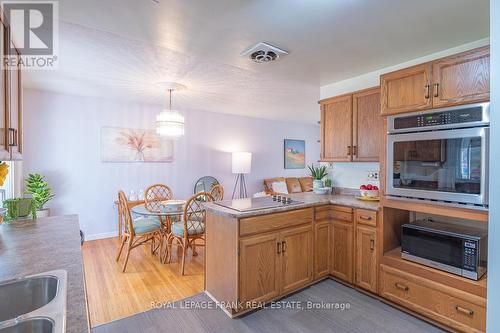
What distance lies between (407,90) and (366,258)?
159cm

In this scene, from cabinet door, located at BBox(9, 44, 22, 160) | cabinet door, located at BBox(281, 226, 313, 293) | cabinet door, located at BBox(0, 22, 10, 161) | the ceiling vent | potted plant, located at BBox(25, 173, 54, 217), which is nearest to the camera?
cabinet door, located at BBox(0, 22, 10, 161)

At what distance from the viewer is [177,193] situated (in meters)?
4.98

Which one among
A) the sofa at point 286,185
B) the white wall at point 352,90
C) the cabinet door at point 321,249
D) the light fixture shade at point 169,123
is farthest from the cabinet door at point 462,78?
the sofa at point 286,185

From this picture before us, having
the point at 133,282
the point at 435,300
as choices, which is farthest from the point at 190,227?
the point at 435,300

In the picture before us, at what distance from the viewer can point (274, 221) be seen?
2.24 metres

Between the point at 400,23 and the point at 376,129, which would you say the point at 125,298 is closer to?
the point at 376,129

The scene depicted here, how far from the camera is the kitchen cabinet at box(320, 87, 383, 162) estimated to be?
2648 millimetres

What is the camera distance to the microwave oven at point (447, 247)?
5.95 feet

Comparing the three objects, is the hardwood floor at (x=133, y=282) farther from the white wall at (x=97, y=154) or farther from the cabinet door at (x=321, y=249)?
the cabinet door at (x=321, y=249)

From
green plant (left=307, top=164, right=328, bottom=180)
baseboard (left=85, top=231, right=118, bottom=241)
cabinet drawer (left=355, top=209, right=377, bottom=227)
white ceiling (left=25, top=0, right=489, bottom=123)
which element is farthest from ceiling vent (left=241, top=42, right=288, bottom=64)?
baseboard (left=85, top=231, right=118, bottom=241)

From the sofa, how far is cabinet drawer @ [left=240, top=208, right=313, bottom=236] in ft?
11.5

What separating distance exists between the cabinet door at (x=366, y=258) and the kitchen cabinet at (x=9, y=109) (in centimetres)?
273

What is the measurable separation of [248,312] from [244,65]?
95.7 inches

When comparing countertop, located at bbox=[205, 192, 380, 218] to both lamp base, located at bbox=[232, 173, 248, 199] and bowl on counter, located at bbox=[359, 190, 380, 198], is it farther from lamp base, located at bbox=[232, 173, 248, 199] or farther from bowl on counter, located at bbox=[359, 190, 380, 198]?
lamp base, located at bbox=[232, 173, 248, 199]
